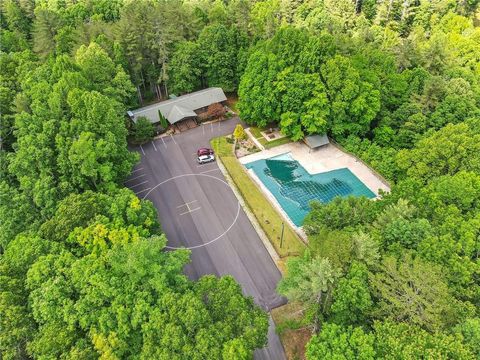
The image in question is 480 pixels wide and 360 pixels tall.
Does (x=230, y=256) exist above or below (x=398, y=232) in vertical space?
below

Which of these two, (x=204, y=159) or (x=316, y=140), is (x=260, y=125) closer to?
(x=316, y=140)

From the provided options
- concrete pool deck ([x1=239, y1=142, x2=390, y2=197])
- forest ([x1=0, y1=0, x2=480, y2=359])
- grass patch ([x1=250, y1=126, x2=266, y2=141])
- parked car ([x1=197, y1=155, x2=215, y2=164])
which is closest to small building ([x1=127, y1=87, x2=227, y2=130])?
forest ([x1=0, y1=0, x2=480, y2=359])

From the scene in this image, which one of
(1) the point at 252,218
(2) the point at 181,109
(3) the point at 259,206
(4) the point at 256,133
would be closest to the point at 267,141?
(4) the point at 256,133

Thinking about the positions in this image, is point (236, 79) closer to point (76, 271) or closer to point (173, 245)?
point (173, 245)

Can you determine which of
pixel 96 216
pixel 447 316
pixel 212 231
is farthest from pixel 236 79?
pixel 447 316

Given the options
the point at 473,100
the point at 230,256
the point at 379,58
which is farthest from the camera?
the point at 379,58

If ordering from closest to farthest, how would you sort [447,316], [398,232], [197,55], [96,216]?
[447,316], [398,232], [96,216], [197,55]

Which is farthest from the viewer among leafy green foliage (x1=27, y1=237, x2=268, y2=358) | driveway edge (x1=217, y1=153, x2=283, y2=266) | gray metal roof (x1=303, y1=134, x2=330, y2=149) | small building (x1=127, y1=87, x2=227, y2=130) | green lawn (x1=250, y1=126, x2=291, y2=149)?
small building (x1=127, y1=87, x2=227, y2=130)

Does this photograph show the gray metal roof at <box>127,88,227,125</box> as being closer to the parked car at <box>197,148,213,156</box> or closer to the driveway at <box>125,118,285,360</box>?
the driveway at <box>125,118,285,360</box>

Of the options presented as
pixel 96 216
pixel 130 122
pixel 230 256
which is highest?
pixel 96 216
